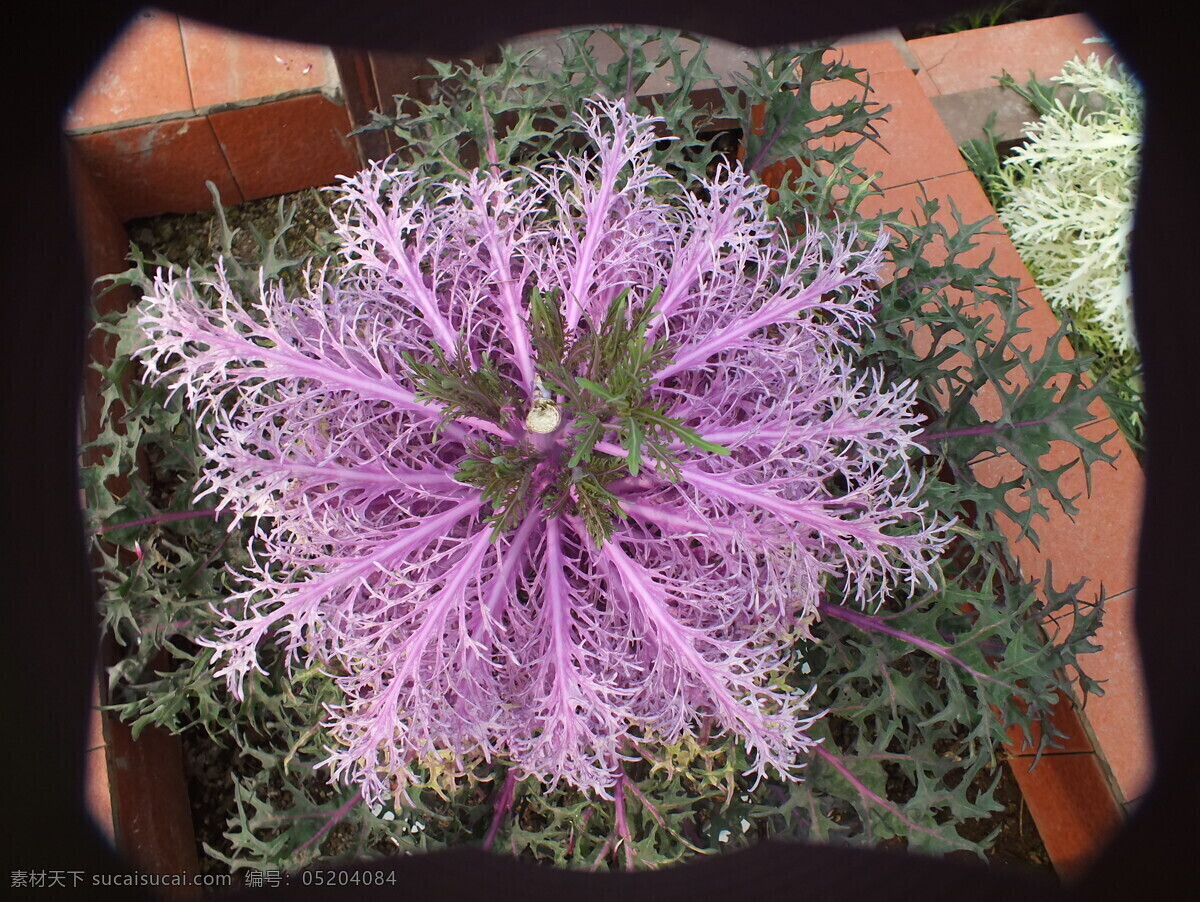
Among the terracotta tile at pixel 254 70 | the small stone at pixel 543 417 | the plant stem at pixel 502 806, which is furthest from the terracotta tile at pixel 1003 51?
the plant stem at pixel 502 806

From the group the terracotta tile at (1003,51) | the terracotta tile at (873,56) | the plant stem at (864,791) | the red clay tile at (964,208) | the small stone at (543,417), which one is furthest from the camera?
the terracotta tile at (1003,51)

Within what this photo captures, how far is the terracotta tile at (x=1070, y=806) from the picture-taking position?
3.86ft

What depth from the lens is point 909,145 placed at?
4.96 feet

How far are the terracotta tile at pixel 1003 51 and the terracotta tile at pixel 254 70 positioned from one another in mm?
1242

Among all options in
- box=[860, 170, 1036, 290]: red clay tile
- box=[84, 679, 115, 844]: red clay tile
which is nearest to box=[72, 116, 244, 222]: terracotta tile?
box=[84, 679, 115, 844]: red clay tile

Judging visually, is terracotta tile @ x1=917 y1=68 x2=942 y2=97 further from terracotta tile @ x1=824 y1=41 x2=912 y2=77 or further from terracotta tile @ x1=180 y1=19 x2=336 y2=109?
terracotta tile @ x1=180 y1=19 x2=336 y2=109

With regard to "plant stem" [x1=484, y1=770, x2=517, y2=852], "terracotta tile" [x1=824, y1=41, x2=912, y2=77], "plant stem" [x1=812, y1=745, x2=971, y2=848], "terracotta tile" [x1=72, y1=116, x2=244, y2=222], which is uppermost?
"terracotta tile" [x1=824, y1=41, x2=912, y2=77]

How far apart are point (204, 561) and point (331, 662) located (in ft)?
0.70

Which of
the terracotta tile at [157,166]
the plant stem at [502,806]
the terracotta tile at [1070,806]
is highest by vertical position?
the terracotta tile at [157,166]

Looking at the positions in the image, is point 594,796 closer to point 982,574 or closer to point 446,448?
point 446,448

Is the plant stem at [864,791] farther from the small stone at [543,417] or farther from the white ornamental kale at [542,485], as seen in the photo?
the small stone at [543,417]

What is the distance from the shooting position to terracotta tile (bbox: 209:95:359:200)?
1.25 meters

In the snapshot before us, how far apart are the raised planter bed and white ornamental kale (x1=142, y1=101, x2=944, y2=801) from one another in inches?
22.2

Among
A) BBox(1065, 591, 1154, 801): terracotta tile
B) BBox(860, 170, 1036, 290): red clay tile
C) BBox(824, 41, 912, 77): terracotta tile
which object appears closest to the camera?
BBox(1065, 591, 1154, 801): terracotta tile
